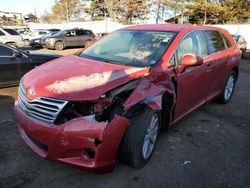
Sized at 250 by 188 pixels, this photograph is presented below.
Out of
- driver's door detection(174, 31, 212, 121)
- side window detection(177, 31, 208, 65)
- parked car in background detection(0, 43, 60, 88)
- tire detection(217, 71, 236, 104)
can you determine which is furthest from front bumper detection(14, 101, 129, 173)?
parked car in background detection(0, 43, 60, 88)

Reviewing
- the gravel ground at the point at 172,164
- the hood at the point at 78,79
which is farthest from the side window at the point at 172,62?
the gravel ground at the point at 172,164

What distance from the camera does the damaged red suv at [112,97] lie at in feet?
8.36

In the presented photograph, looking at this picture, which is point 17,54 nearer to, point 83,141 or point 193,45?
point 193,45

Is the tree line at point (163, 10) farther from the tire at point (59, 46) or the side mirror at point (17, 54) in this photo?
the side mirror at point (17, 54)

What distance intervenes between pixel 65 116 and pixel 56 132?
0.20m

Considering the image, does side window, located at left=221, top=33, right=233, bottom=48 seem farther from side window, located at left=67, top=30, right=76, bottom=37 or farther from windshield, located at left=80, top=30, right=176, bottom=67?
side window, located at left=67, top=30, right=76, bottom=37

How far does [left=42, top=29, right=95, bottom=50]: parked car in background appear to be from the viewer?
1773 centimetres

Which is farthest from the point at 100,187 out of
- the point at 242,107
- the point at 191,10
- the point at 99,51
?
the point at 191,10

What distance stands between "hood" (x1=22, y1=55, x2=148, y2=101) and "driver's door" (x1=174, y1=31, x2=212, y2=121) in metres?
0.69

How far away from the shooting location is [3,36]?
14.2m

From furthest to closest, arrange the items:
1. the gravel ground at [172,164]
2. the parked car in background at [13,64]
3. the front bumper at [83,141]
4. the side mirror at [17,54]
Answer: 1. the side mirror at [17,54]
2. the parked car in background at [13,64]
3. the gravel ground at [172,164]
4. the front bumper at [83,141]

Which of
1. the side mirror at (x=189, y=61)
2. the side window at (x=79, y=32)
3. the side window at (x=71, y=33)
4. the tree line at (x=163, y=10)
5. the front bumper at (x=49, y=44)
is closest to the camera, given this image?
the side mirror at (x=189, y=61)

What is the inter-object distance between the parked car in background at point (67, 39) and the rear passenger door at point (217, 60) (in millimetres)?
14498

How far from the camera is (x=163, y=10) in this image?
3559 cm
